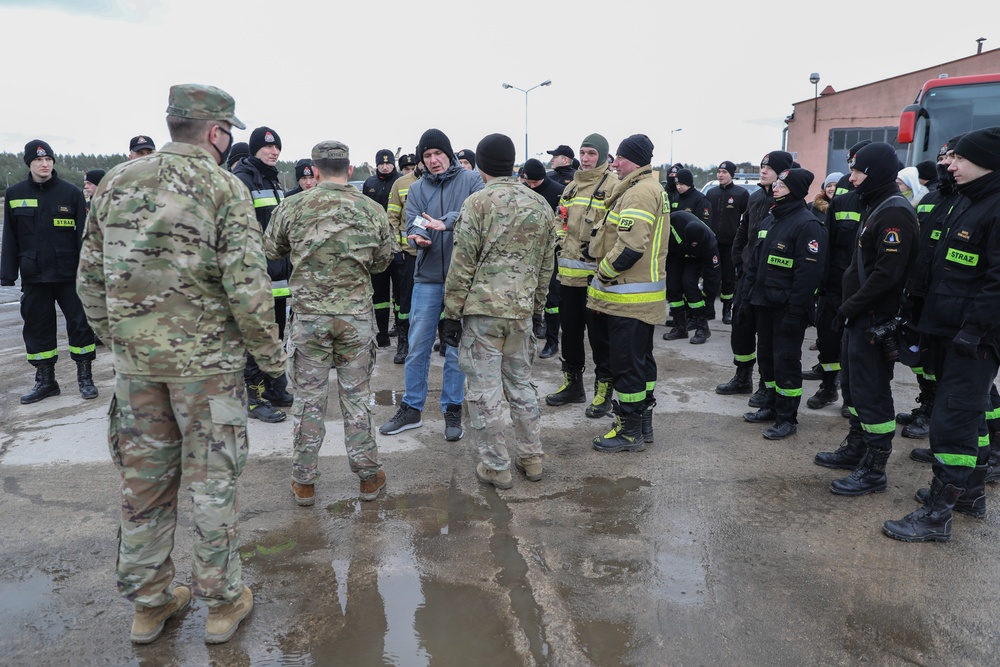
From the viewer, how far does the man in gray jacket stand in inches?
183

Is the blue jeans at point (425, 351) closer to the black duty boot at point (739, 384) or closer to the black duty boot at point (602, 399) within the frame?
the black duty boot at point (602, 399)

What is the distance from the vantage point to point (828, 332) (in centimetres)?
541

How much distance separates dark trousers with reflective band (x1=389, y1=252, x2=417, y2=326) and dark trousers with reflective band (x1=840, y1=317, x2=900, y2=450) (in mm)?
3800

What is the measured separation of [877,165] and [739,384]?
2.40 m

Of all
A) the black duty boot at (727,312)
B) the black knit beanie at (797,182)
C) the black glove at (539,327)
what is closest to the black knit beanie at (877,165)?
the black knit beanie at (797,182)

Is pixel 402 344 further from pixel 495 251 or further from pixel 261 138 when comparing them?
pixel 495 251

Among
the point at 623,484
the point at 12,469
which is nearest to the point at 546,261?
the point at 623,484

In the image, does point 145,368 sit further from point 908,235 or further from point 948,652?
point 908,235

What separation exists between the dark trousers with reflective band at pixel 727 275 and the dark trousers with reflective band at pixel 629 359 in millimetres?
4753

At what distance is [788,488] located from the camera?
4.02 meters

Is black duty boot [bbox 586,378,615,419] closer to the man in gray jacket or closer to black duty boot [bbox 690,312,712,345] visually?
the man in gray jacket

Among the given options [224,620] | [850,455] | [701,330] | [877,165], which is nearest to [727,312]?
[701,330]

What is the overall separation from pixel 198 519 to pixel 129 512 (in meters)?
0.27

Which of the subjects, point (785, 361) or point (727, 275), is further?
point (727, 275)
